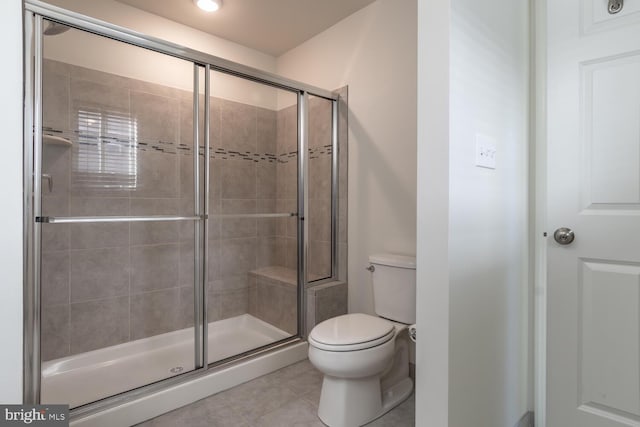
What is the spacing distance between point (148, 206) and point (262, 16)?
1649mm

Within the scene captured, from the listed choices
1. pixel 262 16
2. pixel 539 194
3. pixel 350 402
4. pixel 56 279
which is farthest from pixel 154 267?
pixel 539 194

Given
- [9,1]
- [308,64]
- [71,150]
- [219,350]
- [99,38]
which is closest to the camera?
[9,1]

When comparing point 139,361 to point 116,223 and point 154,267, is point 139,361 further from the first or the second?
point 116,223

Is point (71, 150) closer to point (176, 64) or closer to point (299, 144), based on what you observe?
point (176, 64)

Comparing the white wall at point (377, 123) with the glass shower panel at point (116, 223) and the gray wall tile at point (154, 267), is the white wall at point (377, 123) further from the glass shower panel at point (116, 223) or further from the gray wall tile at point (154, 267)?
the gray wall tile at point (154, 267)

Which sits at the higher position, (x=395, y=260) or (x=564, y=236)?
(x=564, y=236)

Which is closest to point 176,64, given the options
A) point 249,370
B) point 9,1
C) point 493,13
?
point 9,1

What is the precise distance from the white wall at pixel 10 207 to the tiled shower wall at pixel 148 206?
2.70ft

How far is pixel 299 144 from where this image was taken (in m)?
2.56

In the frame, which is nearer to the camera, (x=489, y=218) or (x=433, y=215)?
(x=433, y=215)

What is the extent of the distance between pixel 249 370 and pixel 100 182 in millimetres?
1557

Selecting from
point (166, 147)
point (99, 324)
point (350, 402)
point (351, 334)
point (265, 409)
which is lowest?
point (265, 409)

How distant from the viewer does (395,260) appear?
2.05 metres

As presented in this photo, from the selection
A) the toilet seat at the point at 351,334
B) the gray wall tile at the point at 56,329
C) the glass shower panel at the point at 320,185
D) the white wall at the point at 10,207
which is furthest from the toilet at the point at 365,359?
the gray wall tile at the point at 56,329
